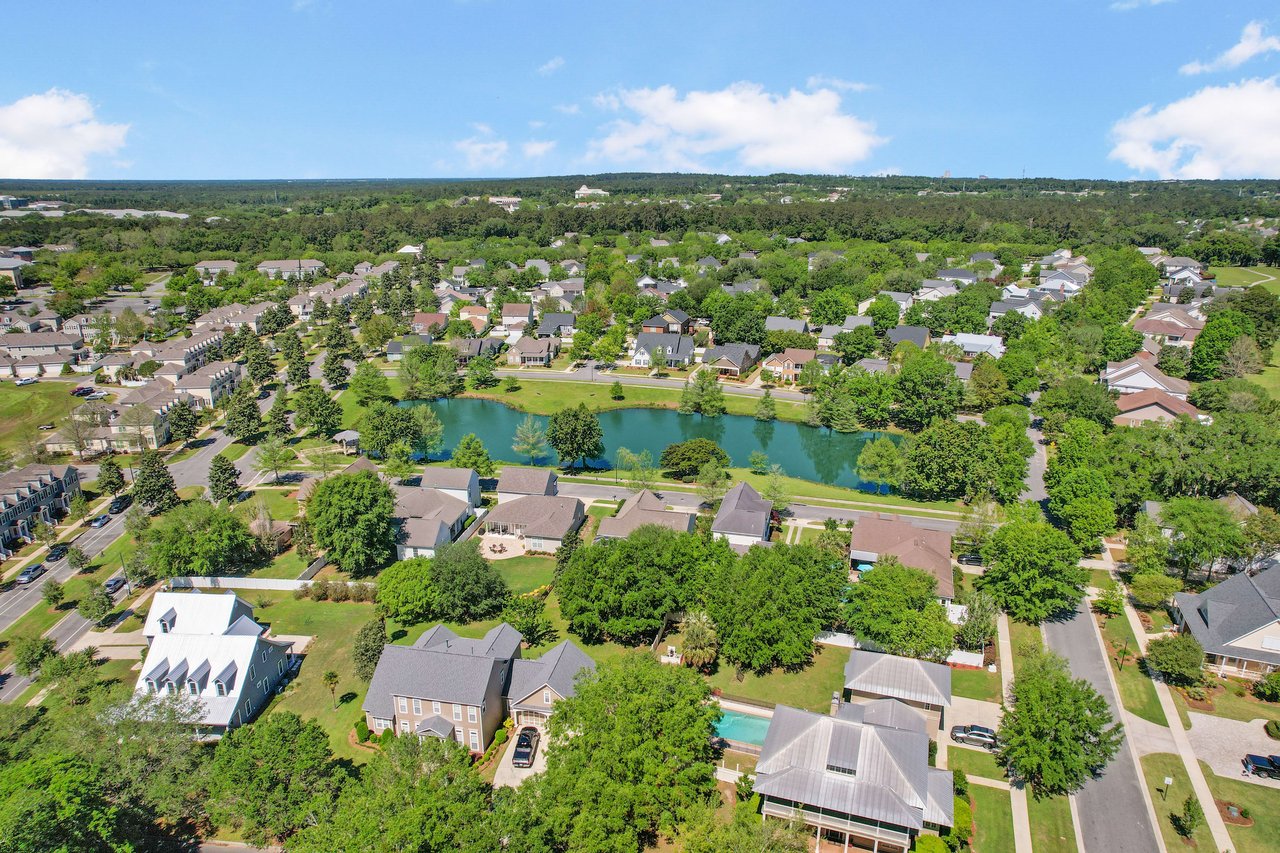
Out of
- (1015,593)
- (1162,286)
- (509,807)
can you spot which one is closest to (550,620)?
(509,807)

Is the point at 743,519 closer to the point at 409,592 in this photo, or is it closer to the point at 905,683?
the point at 905,683

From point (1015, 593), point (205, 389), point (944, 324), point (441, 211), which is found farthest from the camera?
point (441, 211)

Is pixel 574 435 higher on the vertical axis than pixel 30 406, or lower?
higher

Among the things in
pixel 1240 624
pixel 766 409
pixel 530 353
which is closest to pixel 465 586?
pixel 1240 624

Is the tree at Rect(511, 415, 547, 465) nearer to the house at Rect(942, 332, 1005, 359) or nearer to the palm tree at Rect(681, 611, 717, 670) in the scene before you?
the palm tree at Rect(681, 611, 717, 670)

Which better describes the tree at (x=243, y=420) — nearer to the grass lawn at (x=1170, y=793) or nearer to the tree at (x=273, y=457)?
the tree at (x=273, y=457)

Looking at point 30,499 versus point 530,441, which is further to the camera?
point 530,441

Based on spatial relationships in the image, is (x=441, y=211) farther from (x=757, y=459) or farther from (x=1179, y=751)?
(x=1179, y=751)
